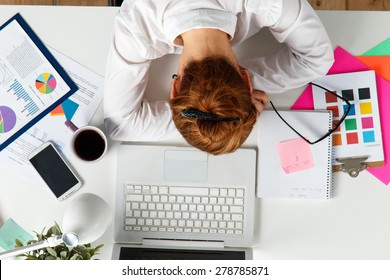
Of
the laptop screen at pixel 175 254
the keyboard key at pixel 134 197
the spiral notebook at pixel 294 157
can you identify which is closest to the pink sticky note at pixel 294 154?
the spiral notebook at pixel 294 157

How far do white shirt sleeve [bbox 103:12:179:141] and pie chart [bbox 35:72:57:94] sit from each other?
0.45 ft

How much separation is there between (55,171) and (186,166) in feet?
1.01

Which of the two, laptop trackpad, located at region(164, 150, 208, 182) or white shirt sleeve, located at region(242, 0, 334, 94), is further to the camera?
laptop trackpad, located at region(164, 150, 208, 182)

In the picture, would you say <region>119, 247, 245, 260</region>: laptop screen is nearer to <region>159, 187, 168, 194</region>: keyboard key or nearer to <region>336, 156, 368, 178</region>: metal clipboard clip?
<region>159, 187, 168, 194</region>: keyboard key

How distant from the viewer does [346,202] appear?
109cm

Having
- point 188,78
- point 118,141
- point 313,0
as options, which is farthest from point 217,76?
point 313,0

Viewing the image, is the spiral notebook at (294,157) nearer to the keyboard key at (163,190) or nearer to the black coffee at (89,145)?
the keyboard key at (163,190)

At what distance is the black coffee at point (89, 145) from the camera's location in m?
1.04

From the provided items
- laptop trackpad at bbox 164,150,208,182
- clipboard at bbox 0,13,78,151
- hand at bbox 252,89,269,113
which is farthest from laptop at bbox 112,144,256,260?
clipboard at bbox 0,13,78,151

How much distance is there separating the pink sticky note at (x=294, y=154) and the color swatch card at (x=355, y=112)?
68mm

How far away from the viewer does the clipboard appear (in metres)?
1.06

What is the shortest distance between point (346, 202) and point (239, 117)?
0.49m

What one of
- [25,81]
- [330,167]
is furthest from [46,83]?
[330,167]
